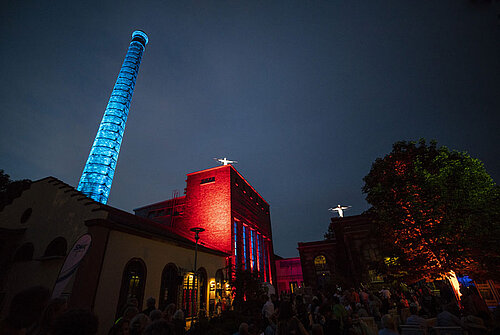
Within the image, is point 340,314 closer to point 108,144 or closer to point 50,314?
point 50,314

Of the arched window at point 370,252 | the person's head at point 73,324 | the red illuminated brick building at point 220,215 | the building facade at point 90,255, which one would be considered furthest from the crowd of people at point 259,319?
the arched window at point 370,252

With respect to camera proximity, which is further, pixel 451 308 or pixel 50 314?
pixel 451 308

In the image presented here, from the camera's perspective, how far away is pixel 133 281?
36.7 ft

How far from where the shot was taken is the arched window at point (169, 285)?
1283 centimetres

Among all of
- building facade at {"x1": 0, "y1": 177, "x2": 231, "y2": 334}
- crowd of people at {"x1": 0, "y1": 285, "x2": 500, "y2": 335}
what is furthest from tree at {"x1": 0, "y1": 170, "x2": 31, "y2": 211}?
crowd of people at {"x1": 0, "y1": 285, "x2": 500, "y2": 335}

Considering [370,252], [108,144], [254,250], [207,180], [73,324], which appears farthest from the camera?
[254,250]

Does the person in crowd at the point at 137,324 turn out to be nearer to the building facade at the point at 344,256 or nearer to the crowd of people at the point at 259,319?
the crowd of people at the point at 259,319

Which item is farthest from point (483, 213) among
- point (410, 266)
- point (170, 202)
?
point (170, 202)

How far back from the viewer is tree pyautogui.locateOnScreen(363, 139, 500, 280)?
39.1ft

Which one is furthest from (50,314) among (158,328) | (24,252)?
(24,252)

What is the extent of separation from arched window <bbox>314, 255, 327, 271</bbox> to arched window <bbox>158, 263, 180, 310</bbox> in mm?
21759

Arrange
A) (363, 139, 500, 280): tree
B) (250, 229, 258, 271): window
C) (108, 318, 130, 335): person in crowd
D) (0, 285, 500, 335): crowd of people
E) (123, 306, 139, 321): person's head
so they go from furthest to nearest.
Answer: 1. (250, 229, 258, 271): window
2. (363, 139, 500, 280): tree
3. (123, 306, 139, 321): person's head
4. (108, 318, 130, 335): person in crowd
5. (0, 285, 500, 335): crowd of people

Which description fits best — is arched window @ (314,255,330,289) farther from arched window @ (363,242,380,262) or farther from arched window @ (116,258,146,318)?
arched window @ (116,258,146,318)

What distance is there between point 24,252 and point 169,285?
26.2 feet
